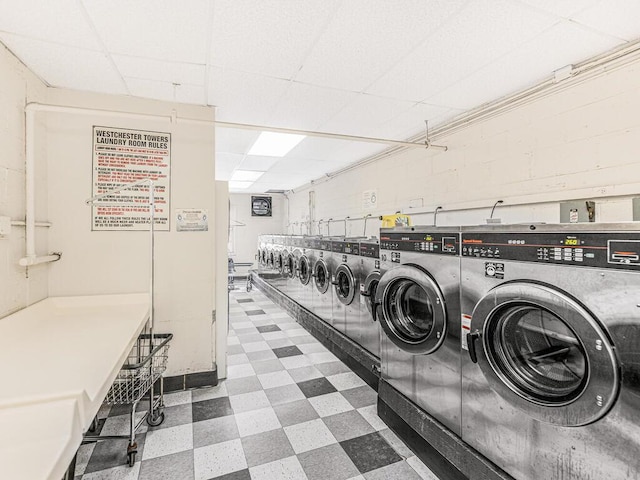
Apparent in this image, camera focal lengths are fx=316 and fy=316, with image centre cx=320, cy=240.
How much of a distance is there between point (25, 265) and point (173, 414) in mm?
1501

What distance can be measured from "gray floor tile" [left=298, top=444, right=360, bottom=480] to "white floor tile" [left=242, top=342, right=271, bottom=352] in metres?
1.89

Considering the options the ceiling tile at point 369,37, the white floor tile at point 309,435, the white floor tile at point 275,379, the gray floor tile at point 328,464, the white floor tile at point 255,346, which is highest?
the ceiling tile at point 369,37

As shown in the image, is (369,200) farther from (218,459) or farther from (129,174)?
(218,459)

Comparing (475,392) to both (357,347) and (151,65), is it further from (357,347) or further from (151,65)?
(151,65)

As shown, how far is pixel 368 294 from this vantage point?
293 cm

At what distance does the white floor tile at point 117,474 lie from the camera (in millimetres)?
1808

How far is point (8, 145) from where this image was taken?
82.1 inches

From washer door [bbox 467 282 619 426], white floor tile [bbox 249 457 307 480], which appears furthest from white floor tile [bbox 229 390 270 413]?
washer door [bbox 467 282 619 426]

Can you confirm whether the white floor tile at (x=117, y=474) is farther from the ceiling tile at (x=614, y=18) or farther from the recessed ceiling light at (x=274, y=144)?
the ceiling tile at (x=614, y=18)

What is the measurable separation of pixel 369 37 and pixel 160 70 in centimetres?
150

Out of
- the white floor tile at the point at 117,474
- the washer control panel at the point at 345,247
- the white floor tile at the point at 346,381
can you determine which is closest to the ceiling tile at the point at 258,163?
the washer control panel at the point at 345,247

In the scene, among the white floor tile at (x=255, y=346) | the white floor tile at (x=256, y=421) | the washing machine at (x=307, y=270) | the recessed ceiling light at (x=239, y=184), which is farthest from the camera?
the recessed ceiling light at (x=239, y=184)

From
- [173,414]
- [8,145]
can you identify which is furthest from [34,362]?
[8,145]

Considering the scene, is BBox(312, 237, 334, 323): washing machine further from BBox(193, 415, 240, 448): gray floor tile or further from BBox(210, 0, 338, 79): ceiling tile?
BBox(210, 0, 338, 79): ceiling tile
